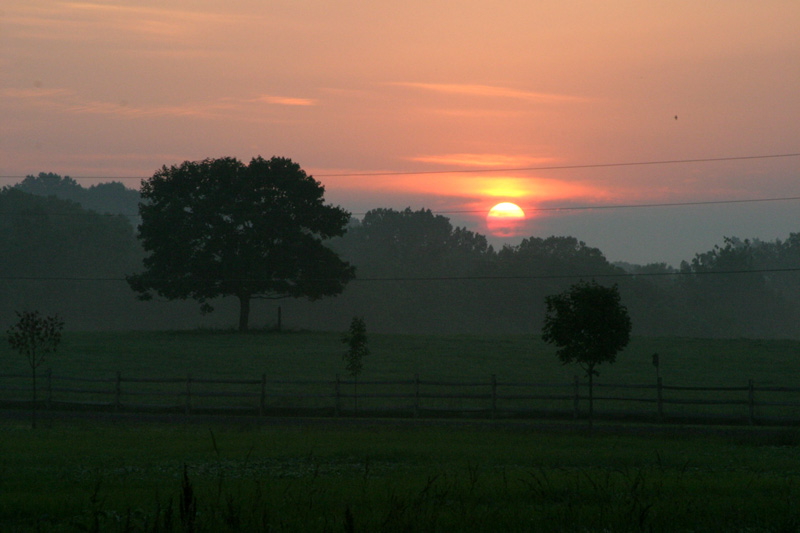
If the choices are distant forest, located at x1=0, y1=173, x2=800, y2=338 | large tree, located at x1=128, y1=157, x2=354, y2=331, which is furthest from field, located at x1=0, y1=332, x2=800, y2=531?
distant forest, located at x1=0, y1=173, x2=800, y2=338

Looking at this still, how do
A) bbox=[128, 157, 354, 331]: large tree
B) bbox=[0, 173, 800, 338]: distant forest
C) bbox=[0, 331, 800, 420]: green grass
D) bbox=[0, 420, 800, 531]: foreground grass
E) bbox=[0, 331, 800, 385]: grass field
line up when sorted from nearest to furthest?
bbox=[0, 420, 800, 531]: foreground grass → bbox=[0, 331, 800, 420]: green grass → bbox=[0, 331, 800, 385]: grass field → bbox=[128, 157, 354, 331]: large tree → bbox=[0, 173, 800, 338]: distant forest

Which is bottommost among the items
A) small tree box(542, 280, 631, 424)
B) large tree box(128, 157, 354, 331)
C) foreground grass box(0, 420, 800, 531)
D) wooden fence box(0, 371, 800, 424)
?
wooden fence box(0, 371, 800, 424)

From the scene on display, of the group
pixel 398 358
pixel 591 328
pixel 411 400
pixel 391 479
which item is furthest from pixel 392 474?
pixel 398 358

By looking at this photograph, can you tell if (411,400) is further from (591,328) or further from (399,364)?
(591,328)

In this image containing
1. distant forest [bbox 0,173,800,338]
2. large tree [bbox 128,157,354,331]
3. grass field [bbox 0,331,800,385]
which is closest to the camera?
grass field [bbox 0,331,800,385]

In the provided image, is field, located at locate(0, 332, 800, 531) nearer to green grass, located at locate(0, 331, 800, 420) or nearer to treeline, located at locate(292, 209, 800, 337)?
green grass, located at locate(0, 331, 800, 420)

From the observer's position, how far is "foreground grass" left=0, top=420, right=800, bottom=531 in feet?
26.6

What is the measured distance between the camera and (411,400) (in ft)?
125

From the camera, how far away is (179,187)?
6769 centimetres

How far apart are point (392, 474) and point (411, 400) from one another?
80.1 ft

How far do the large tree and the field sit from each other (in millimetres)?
19541

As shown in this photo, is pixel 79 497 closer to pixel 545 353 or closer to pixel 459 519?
pixel 459 519

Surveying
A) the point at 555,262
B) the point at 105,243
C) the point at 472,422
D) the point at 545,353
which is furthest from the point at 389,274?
the point at 472,422

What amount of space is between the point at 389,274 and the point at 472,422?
3933 inches
